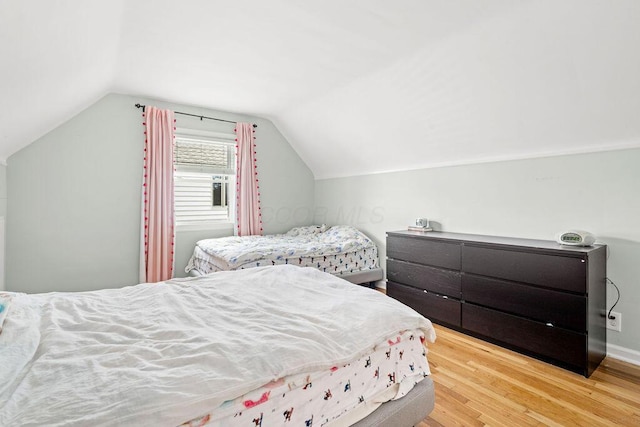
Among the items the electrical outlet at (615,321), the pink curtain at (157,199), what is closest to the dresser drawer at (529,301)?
the electrical outlet at (615,321)

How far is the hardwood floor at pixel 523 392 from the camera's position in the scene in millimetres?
1550

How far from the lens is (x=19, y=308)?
1378 millimetres

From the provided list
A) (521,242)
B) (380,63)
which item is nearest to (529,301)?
(521,242)

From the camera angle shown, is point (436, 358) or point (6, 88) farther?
point (436, 358)

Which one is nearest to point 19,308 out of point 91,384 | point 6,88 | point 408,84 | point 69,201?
point 91,384

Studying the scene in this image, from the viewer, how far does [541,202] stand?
98.9 inches

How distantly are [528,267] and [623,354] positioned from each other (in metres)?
0.88

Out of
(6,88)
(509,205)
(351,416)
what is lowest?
(351,416)

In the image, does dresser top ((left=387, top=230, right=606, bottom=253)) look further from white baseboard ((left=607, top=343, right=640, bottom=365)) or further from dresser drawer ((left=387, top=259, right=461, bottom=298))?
white baseboard ((left=607, top=343, right=640, bottom=365))

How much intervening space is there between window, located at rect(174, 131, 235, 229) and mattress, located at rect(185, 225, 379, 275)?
0.46 meters

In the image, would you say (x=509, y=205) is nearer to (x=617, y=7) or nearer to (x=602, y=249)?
(x=602, y=249)

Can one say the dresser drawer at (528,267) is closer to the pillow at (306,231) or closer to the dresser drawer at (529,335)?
the dresser drawer at (529,335)

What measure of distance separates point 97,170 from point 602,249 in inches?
183

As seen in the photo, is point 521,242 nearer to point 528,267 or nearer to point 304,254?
point 528,267
